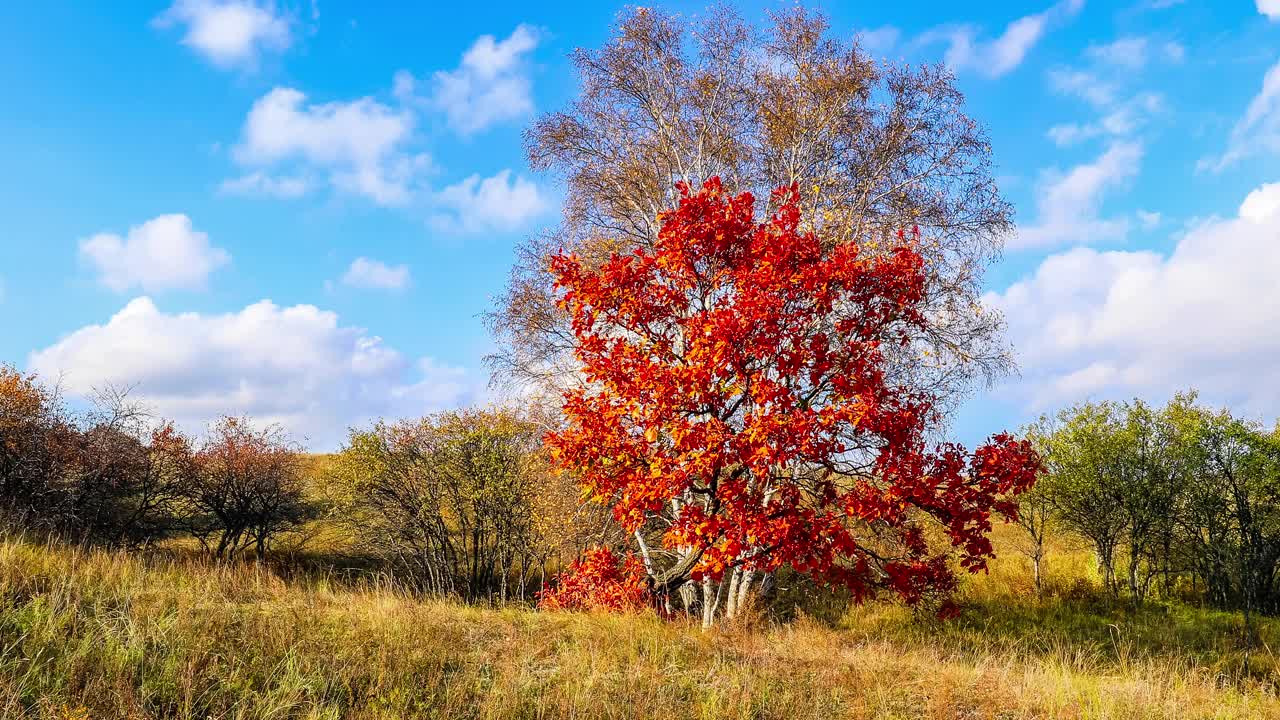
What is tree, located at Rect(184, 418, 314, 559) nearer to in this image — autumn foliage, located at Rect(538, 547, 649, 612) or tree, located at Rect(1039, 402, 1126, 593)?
autumn foliage, located at Rect(538, 547, 649, 612)

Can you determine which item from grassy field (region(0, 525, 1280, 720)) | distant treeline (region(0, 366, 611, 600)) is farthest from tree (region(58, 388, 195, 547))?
grassy field (region(0, 525, 1280, 720))

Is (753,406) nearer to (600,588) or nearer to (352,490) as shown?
(600,588)

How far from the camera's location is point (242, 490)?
25.2m

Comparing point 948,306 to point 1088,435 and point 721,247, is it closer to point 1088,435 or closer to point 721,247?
point 721,247

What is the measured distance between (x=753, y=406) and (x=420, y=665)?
5771 millimetres

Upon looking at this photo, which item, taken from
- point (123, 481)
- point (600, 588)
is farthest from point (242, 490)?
point (600, 588)

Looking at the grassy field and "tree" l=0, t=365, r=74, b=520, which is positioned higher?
"tree" l=0, t=365, r=74, b=520

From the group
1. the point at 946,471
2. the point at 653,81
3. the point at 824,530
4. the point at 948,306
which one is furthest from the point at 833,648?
the point at 653,81

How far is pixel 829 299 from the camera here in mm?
10414

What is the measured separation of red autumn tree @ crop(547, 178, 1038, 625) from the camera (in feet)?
31.3

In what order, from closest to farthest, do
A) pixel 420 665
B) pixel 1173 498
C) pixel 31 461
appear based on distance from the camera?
pixel 420 665 → pixel 31 461 → pixel 1173 498

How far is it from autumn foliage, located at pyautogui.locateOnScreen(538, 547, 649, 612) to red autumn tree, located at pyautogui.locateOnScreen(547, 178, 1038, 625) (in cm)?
132

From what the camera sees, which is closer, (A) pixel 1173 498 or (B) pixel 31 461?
(B) pixel 31 461

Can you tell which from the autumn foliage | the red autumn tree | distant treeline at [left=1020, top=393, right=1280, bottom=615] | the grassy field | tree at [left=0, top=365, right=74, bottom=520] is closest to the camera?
the grassy field
